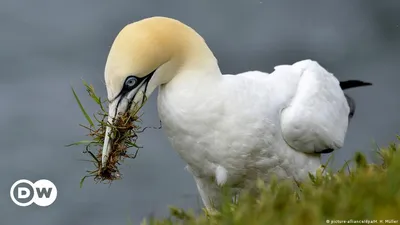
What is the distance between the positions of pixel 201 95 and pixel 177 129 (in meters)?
0.30

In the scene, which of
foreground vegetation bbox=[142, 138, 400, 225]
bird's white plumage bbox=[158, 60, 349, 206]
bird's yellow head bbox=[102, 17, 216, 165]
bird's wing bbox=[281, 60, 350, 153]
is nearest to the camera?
foreground vegetation bbox=[142, 138, 400, 225]

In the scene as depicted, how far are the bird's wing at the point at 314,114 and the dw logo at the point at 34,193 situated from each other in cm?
380

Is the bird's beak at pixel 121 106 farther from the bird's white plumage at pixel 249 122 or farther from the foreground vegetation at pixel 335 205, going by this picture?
the foreground vegetation at pixel 335 205

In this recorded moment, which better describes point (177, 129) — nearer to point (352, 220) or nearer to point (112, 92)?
point (112, 92)

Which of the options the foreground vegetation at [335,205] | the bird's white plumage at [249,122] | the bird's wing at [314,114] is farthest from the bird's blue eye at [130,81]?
the foreground vegetation at [335,205]

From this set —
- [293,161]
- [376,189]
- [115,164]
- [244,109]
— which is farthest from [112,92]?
[376,189]

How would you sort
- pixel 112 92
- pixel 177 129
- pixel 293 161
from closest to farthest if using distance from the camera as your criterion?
pixel 112 92, pixel 177 129, pixel 293 161

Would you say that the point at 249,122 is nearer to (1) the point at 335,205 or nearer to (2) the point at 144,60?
(2) the point at 144,60

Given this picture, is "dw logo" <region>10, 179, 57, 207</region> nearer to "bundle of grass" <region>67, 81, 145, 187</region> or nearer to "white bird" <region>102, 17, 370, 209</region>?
"white bird" <region>102, 17, 370, 209</region>

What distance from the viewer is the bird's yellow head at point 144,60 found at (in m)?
5.75

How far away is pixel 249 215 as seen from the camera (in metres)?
3.25

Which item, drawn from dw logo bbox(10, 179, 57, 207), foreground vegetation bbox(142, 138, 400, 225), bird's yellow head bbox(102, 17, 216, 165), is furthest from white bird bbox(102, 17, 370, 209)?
dw logo bbox(10, 179, 57, 207)

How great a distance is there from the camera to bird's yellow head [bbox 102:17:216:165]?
5.75 m

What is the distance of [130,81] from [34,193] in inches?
179
